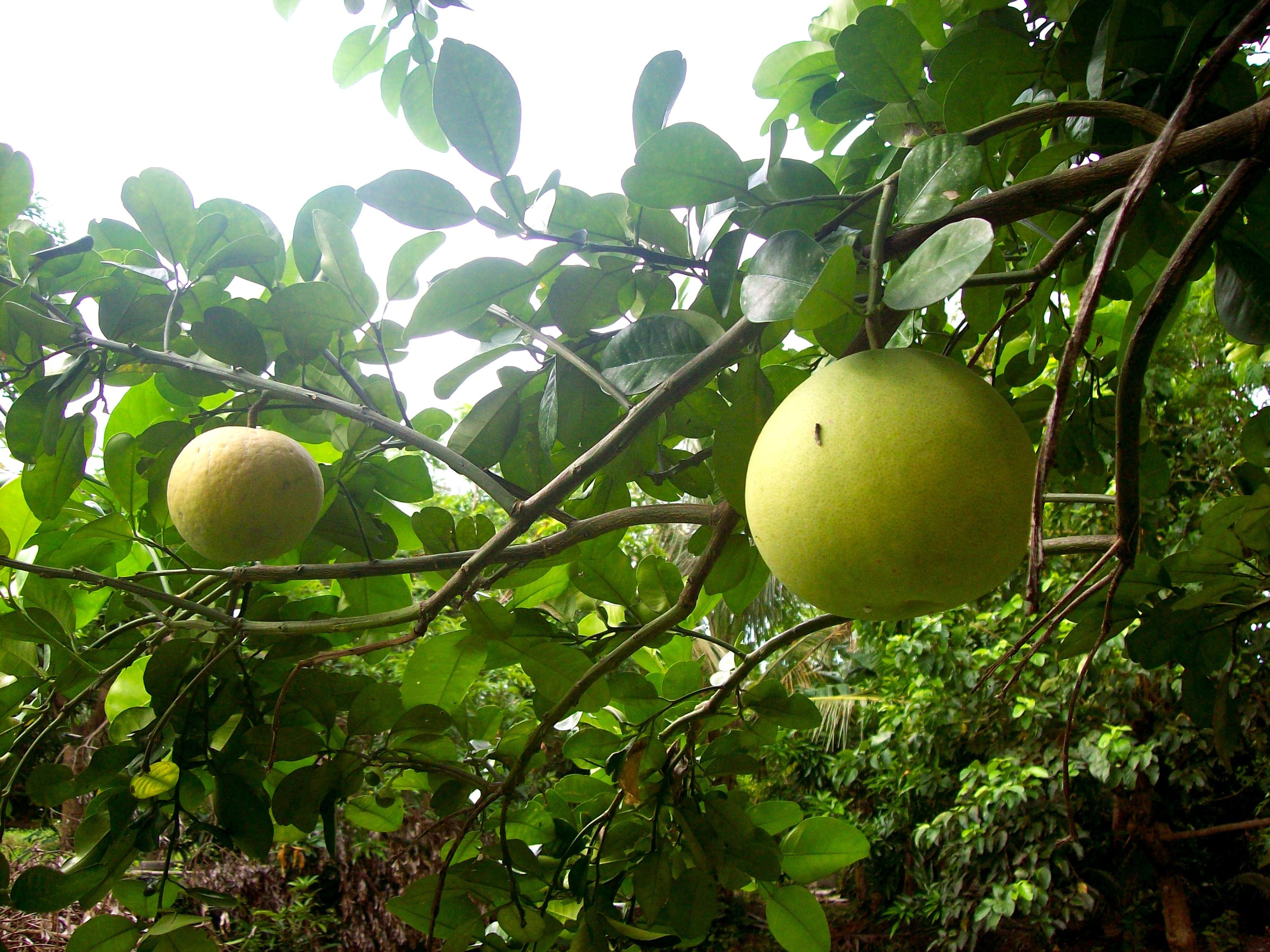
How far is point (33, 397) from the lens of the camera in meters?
0.64

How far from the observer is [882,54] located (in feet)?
1.69

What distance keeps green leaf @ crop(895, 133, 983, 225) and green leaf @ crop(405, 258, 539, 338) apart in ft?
0.86

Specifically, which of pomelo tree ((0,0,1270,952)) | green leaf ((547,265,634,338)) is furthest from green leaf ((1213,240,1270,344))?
green leaf ((547,265,634,338))

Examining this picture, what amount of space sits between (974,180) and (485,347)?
0.41 metres

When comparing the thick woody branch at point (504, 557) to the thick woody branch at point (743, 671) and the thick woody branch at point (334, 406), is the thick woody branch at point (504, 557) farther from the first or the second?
the thick woody branch at point (743, 671)

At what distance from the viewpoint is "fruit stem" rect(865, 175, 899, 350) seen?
1.21ft

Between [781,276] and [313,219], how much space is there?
46 centimetres

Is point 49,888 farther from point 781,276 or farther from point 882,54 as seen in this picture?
point 882,54

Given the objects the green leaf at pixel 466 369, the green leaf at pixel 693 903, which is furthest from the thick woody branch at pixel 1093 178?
the green leaf at pixel 693 903

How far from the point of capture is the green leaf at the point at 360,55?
988 mm

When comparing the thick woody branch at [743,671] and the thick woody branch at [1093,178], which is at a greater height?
the thick woody branch at [1093,178]

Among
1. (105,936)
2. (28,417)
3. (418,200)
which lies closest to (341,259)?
(418,200)

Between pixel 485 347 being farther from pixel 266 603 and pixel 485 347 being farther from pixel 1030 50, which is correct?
pixel 1030 50

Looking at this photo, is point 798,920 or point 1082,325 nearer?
point 1082,325
